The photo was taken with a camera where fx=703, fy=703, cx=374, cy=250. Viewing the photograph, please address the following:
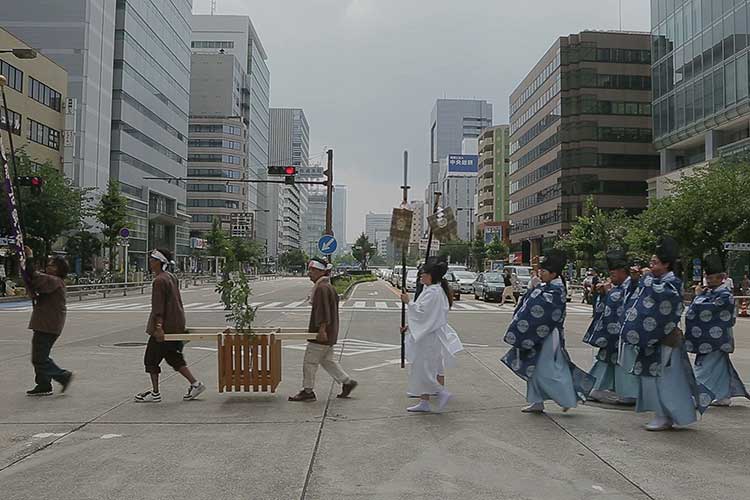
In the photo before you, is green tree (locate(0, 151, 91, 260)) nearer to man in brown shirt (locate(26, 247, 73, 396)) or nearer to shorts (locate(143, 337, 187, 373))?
man in brown shirt (locate(26, 247, 73, 396))

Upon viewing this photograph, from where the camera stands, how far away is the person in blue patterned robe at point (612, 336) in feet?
26.2

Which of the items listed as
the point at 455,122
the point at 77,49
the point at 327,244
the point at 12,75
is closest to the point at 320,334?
the point at 327,244

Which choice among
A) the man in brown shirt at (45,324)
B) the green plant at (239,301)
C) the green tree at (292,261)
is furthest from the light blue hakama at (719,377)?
the green tree at (292,261)

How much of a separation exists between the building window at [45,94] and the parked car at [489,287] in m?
32.5

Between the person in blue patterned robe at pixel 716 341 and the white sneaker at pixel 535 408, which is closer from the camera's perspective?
the white sneaker at pixel 535 408

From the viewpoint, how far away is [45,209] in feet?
121

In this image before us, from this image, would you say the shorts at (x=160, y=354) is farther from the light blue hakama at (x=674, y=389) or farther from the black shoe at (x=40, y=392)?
the light blue hakama at (x=674, y=389)

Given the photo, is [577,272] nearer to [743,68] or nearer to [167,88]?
[743,68]

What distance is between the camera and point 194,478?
17.1 feet

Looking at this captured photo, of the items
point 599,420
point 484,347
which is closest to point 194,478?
point 599,420

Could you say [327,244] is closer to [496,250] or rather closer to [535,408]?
[535,408]

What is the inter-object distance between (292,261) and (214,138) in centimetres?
4678

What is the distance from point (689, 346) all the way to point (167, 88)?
250 ft

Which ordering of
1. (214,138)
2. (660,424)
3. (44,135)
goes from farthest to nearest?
(214,138) → (44,135) → (660,424)
